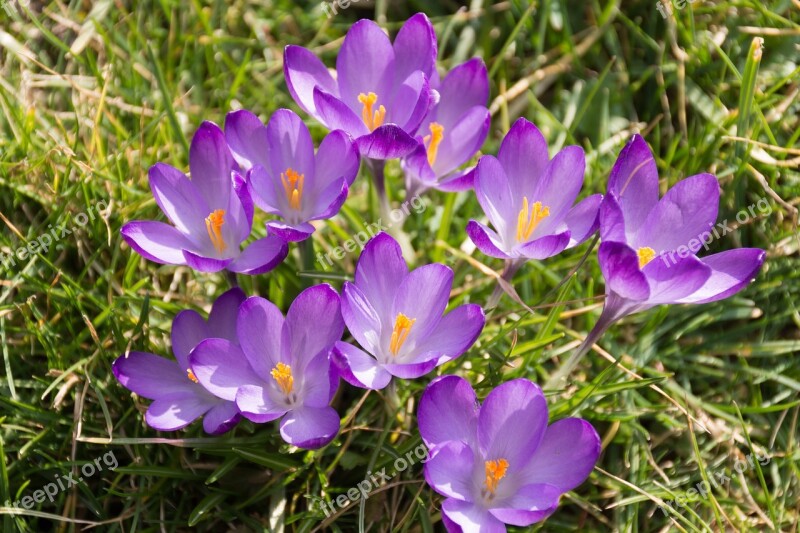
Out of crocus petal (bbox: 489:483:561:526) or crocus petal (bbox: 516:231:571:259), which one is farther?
crocus petal (bbox: 516:231:571:259)

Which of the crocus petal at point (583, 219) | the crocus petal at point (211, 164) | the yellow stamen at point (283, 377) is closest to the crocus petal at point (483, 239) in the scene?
the crocus petal at point (583, 219)

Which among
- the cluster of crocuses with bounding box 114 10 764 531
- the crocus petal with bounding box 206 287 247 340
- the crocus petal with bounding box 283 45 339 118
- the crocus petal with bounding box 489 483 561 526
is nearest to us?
the crocus petal with bounding box 489 483 561 526

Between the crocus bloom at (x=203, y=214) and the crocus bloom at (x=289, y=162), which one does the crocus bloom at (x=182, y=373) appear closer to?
the crocus bloom at (x=203, y=214)

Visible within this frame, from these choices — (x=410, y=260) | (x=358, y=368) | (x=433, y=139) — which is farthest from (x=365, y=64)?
(x=358, y=368)

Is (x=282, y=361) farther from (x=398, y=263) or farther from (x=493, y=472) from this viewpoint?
(x=493, y=472)

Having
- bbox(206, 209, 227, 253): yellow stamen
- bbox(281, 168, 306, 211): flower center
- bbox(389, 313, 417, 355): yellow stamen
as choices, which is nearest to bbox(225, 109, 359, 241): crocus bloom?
bbox(281, 168, 306, 211): flower center

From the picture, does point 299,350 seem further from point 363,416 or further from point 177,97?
point 177,97

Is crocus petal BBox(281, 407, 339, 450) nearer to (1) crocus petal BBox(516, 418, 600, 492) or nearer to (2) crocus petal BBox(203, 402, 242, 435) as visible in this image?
(2) crocus petal BBox(203, 402, 242, 435)
